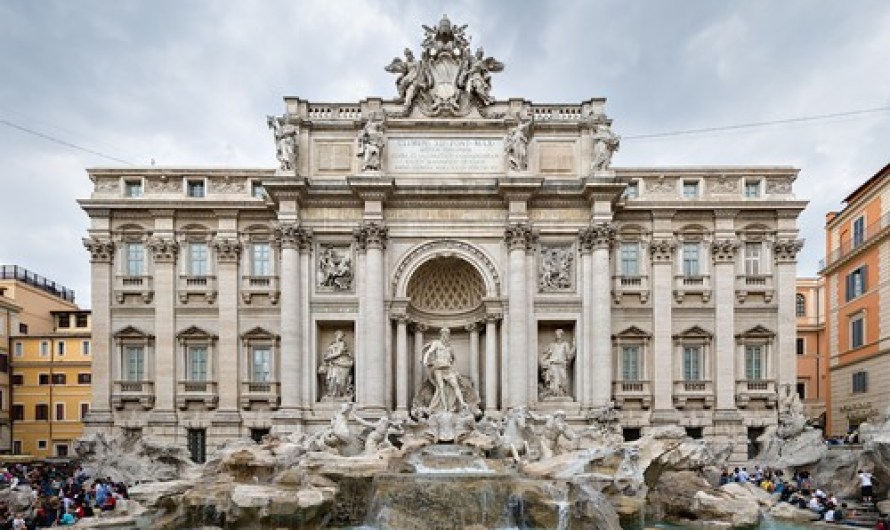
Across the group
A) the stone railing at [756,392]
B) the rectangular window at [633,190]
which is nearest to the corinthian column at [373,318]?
the rectangular window at [633,190]

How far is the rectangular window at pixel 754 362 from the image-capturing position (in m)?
28.6

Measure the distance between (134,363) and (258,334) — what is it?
556cm

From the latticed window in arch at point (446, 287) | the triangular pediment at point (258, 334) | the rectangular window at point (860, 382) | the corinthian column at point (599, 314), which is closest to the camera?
the corinthian column at point (599, 314)

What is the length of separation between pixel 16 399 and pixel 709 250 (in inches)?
1626

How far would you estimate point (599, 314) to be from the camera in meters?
27.0

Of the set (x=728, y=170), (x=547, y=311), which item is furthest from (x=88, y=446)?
(x=728, y=170)

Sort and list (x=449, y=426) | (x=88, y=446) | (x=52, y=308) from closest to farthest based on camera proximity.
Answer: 1. (x=449, y=426)
2. (x=88, y=446)
3. (x=52, y=308)

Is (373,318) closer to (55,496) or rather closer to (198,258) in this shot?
(198,258)

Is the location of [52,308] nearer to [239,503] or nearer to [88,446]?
[88,446]

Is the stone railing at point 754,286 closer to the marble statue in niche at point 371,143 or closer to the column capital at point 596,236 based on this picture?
the column capital at point 596,236

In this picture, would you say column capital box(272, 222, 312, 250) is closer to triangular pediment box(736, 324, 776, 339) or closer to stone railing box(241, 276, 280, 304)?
stone railing box(241, 276, 280, 304)

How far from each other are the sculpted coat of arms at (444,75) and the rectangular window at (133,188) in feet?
39.5

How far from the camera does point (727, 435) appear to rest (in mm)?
27922

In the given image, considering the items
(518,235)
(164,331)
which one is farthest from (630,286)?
(164,331)
